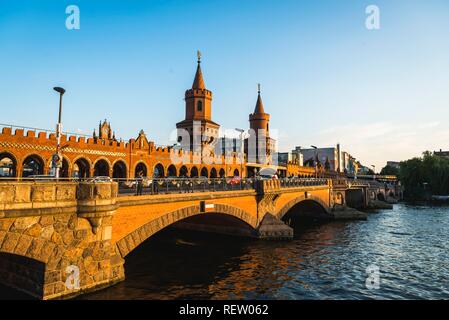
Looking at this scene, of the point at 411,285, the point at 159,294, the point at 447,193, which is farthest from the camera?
the point at 447,193

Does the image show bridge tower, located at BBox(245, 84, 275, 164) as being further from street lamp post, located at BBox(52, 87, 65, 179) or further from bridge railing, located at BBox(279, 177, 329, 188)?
street lamp post, located at BBox(52, 87, 65, 179)

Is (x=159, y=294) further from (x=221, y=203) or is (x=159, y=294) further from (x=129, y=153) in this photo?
(x=129, y=153)

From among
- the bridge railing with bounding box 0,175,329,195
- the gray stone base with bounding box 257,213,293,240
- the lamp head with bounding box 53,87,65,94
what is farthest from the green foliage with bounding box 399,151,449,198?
the lamp head with bounding box 53,87,65,94

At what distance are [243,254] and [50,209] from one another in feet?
49.7

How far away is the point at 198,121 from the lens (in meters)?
54.8

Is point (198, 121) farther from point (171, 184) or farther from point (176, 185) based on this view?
point (176, 185)

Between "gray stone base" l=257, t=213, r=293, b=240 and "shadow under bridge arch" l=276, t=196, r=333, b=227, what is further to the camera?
"shadow under bridge arch" l=276, t=196, r=333, b=227

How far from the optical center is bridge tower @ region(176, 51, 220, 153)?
2135 inches

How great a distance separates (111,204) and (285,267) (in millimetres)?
12769

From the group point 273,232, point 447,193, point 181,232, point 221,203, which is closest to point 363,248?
point 273,232

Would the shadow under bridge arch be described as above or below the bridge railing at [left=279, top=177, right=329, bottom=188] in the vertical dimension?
below

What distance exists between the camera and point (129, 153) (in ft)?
116

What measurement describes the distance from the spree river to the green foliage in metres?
68.6

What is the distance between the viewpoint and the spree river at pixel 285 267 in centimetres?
1545
